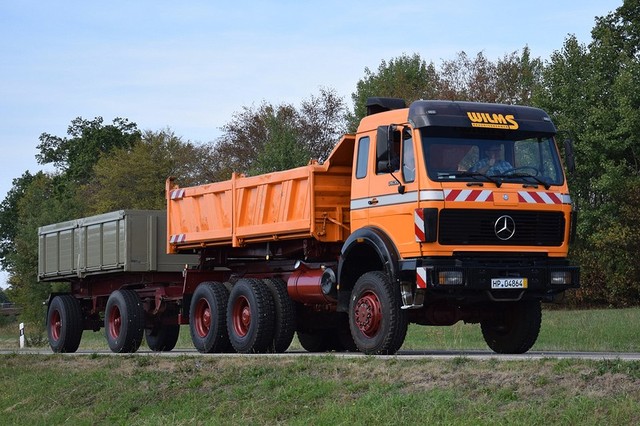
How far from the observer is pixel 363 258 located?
60.2 feet

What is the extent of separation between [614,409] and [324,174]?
892 cm

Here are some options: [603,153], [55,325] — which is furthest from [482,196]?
[603,153]

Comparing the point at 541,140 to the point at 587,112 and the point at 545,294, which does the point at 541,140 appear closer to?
the point at 545,294

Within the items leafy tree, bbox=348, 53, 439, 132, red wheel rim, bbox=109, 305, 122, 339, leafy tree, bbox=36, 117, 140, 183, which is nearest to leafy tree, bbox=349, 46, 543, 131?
leafy tree, bbox=348, 53, 439, 132

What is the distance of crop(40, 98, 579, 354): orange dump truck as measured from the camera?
16828 mm

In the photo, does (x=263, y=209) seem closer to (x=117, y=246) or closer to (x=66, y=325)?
(x=117, y=246)

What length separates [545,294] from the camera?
17.6 m

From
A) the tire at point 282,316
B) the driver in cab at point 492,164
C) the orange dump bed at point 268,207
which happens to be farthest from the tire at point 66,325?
the driver in cab at point 492,164

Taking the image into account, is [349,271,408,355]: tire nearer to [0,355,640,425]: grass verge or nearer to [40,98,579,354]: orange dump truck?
[40,98,579,354]: orange dump truck

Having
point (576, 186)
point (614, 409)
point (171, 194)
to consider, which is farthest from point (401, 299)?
point (576, 186)

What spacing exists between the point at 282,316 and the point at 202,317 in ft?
7.98

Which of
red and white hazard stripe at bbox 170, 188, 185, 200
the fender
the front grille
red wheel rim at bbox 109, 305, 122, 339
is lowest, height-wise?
red wheel rim at bbox 109, 305, 122, 339

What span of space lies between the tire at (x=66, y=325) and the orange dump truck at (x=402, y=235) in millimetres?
5126

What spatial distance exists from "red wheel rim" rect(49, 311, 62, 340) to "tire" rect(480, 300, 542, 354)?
1126cm
